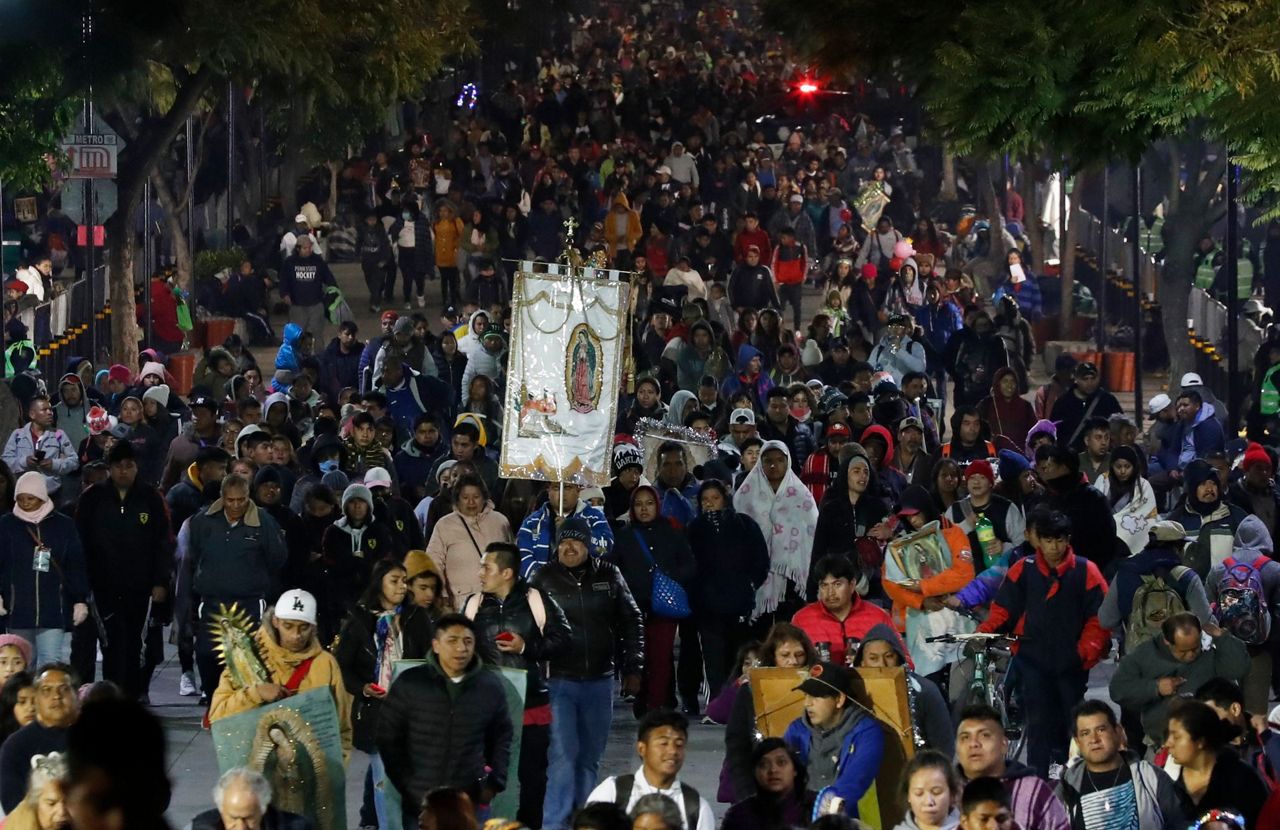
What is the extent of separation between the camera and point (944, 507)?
620 inches

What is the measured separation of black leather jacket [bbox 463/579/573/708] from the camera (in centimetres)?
1199

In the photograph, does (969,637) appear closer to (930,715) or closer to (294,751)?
(930,715)

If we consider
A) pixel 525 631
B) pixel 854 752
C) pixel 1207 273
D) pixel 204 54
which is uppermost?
pixel 204 54

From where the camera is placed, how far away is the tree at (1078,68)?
12258 mm

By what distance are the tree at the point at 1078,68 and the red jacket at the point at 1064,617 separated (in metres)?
2.15

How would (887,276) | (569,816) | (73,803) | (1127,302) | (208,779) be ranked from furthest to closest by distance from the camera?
(1127,302) < (887,276) < (208,779) < (569,816) < (73,803)

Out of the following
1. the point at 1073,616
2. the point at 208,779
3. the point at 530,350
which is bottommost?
the point at 208,779

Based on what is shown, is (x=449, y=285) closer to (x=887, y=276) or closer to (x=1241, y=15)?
(x=887, y=276)

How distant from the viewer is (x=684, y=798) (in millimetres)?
9711

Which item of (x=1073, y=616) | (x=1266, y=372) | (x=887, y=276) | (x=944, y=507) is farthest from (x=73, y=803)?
(x=887, y=276)

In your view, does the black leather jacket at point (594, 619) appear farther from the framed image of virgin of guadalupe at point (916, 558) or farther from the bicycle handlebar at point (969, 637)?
the framed image of virgin of guadalupe at point (916, 558)

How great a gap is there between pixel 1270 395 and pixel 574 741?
35.5 ft

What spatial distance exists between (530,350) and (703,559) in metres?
1.58

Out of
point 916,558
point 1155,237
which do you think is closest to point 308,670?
point 916,558
